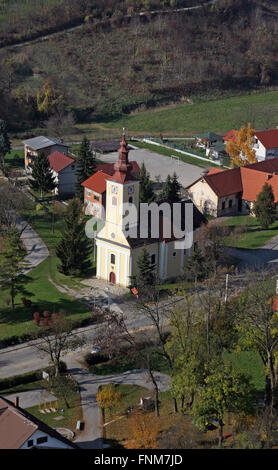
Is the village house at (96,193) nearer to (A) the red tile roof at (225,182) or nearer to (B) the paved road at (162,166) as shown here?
(A) the red tile roof at (225,182)

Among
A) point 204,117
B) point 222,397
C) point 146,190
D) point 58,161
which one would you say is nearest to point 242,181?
point 146,190

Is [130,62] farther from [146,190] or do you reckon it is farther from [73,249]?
[73,249]

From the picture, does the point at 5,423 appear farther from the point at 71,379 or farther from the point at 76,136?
the point at 76,136

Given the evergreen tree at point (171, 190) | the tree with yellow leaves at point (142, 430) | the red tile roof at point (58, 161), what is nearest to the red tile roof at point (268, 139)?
the evergreen tree at point (171, 190)

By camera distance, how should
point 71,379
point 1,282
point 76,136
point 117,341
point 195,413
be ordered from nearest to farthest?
point 195,413, point 71,379, point 117,341, point 1,282, point 76,136

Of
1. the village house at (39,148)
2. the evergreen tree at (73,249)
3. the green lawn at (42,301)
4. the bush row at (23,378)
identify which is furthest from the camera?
the village house at (39,148)

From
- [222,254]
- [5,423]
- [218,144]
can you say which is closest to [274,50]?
[218,144]
